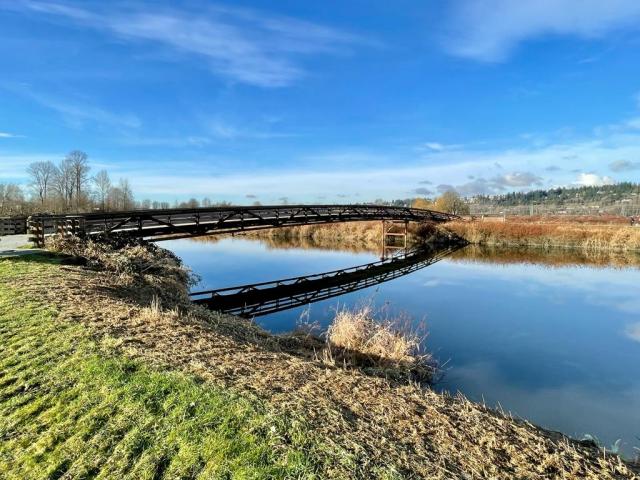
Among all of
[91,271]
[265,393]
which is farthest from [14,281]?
[265,393]

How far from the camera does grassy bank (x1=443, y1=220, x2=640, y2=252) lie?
34.2 m

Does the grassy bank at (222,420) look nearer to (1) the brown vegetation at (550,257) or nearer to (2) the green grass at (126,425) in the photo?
(2) the green grass at (126,425)

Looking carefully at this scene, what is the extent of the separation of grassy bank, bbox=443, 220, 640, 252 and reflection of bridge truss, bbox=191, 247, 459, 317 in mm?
16705

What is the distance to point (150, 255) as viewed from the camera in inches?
626

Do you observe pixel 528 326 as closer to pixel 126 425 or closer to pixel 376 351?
pixel 376 351

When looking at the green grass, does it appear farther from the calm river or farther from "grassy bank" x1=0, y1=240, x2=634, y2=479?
the calm river

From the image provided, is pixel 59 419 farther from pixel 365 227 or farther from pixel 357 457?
pixel 365 227

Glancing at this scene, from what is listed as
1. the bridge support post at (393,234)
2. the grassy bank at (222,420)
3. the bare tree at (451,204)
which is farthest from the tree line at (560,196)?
the grassy bank at (222,420)

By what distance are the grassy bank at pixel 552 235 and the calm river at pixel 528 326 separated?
364 inches

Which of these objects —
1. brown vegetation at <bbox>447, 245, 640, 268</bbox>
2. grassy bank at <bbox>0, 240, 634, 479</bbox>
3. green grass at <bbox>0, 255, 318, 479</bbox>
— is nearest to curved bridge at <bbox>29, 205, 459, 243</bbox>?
grassy bank at <bbox>0, 240, 634, 479</bbox>

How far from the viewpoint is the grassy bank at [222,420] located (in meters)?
3.42

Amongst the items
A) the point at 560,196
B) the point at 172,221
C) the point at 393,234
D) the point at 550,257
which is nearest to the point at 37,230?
the point at 172,221

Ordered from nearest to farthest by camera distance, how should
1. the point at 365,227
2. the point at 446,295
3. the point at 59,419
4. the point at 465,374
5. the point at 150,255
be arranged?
1. the point at 59,419
2. the point at 465,374
3. the point at 150,255
4. the point at 446,295
5. the point at 365,227

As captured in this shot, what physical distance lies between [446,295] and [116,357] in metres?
14.9
